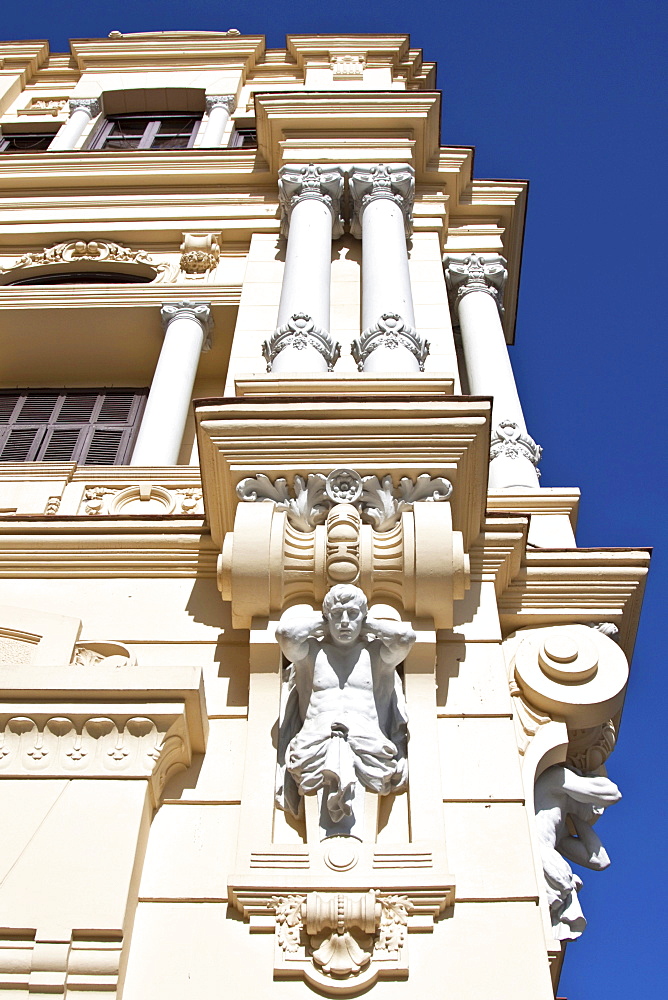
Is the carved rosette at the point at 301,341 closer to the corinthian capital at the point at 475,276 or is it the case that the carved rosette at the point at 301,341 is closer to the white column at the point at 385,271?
the white column at the point at 385,271

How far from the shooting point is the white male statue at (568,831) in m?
6.99

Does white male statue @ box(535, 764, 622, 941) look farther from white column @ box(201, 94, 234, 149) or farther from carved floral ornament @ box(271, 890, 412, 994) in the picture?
white column @ box(201, 94, 234, 149)

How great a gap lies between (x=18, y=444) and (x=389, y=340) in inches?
184

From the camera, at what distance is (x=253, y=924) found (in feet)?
18.8

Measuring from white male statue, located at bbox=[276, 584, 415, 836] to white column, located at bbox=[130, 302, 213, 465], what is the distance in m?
4.15

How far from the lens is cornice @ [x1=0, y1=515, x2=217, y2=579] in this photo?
8.34m

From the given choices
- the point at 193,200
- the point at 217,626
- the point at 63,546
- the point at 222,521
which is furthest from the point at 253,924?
the point at 193,200

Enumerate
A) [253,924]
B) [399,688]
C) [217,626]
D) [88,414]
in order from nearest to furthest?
[253,924], [399,688], [217,626], [88,414]

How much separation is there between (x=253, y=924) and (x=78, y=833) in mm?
1052

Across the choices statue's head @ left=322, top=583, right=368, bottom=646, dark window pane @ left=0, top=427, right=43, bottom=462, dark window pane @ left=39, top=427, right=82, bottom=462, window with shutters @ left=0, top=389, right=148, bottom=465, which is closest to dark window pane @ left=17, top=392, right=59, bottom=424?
window with shutters @ left=0, top=389, right=148, bottom=465

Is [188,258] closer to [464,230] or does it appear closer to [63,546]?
[464,230]

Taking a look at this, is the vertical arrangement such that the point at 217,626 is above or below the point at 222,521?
below

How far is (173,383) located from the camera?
11914mm

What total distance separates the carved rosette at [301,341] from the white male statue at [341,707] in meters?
3.39
